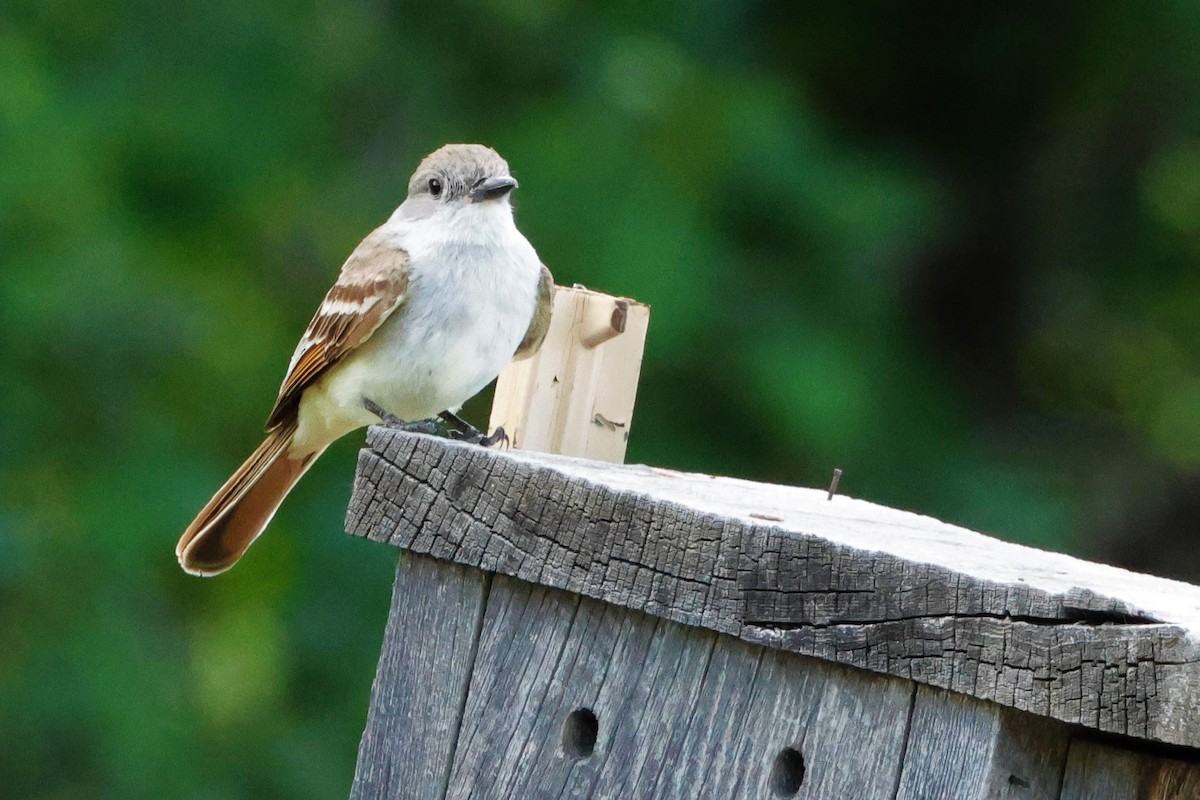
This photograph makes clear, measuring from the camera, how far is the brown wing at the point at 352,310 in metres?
3.42

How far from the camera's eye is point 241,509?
3752mm

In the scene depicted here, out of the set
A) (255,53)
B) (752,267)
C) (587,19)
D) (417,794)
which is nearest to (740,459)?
(752,267)

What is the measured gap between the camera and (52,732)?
19.6 feet

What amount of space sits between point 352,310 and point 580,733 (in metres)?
1.30

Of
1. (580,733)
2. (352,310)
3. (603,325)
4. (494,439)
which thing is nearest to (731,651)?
(580,733)

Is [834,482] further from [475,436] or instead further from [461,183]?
[461,183]

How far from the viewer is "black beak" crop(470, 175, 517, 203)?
3.70m

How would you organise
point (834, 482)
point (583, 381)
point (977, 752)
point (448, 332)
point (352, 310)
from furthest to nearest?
point (352, 310) < point (448, 332) < point (583, 381) < point (834, 482) < point (977, 752)

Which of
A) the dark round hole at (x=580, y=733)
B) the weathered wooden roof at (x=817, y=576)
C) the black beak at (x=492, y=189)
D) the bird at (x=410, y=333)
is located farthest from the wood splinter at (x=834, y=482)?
the black beak at (x=492, y=189)

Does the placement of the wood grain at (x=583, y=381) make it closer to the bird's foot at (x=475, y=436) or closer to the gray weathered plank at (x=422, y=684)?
the bird's foot at (x=475, y=436)

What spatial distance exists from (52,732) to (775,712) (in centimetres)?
435

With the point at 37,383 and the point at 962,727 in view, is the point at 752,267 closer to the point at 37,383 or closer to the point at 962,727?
the point at 37,383

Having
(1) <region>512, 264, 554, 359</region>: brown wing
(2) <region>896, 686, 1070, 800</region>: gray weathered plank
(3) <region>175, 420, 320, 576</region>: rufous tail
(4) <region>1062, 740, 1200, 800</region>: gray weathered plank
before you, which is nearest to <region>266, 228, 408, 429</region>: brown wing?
(3) <region>175, 420, 320, 576</region>: rufous tail

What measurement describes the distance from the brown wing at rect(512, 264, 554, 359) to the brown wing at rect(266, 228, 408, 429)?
265 mm
